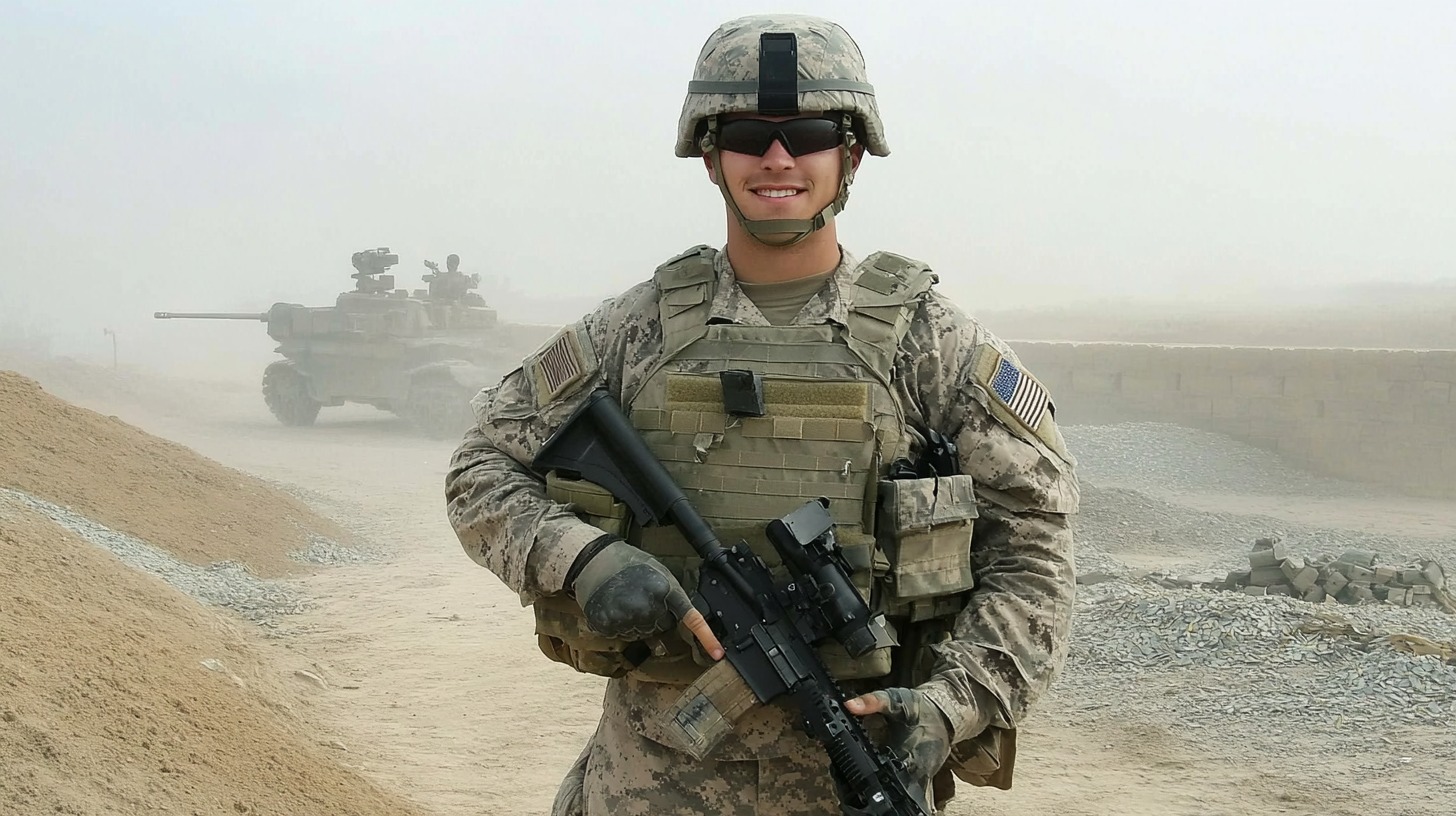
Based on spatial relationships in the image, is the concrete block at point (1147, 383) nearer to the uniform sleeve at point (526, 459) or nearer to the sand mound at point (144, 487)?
the sand mound at point (144, 487)

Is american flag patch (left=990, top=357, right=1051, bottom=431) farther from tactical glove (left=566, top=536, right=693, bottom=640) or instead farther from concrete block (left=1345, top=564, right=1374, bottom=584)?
concrete block (left=1345, top=564, right=1374, bottom=584)

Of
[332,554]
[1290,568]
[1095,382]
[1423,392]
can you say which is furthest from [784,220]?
[1095,382]

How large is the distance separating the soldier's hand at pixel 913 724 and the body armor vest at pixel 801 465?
0.11 meters

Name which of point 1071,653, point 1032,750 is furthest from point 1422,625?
point 1032,750

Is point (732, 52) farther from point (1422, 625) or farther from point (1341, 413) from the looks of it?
point (1341, 413)

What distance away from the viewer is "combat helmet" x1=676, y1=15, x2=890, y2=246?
2.17 meters

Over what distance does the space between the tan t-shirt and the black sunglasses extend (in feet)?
0.75

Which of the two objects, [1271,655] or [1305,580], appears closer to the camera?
[1271,655]

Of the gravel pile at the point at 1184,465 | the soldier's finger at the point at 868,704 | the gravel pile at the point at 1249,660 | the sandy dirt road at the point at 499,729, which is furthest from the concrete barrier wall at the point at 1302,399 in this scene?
the soldier's finger at the point at 868,704

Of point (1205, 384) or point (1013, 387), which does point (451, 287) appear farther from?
point (1013, 387)

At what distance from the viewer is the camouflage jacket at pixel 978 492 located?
2.05 meters

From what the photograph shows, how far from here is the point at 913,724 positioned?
193cm

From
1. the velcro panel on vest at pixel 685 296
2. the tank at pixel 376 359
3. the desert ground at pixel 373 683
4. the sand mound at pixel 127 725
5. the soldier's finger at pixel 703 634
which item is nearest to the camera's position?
the soldier's finger at pixel 703 634

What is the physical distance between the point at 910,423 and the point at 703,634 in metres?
0.50
